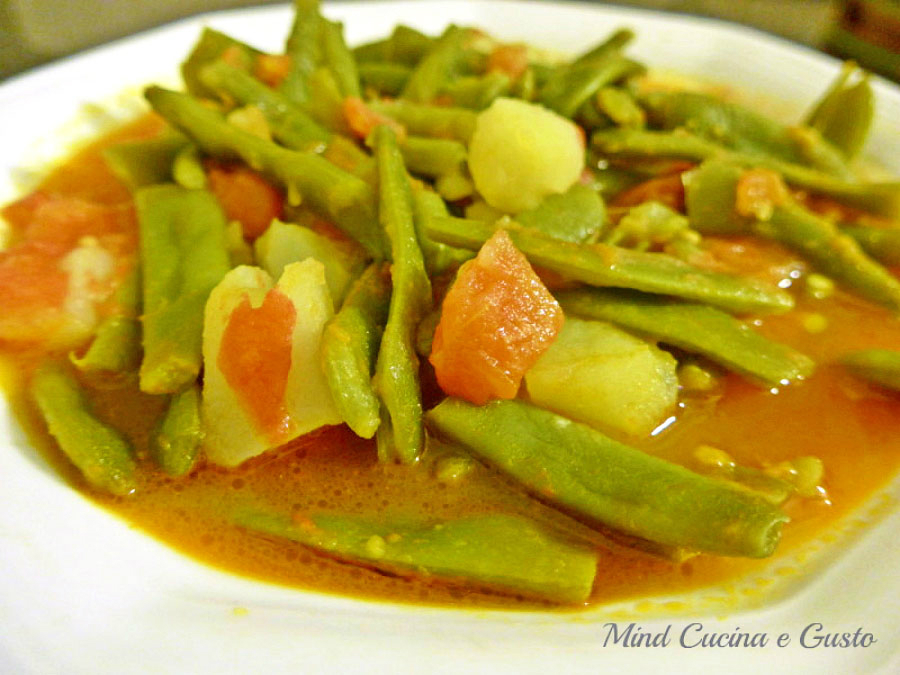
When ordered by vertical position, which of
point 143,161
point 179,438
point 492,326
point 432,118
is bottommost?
point 179,438

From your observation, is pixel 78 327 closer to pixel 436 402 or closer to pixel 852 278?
pixel 436 402

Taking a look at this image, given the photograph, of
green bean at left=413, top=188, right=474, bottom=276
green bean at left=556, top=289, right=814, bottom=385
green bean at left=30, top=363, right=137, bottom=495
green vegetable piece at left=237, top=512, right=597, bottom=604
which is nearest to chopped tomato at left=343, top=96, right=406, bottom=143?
green bean at left=413, top=188, right=474, bottom=276

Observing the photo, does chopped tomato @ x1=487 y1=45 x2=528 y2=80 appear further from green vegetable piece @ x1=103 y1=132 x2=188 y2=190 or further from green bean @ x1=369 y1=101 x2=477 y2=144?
green vegetable piece @ x1=103 y1=132 x2=188 y2=190

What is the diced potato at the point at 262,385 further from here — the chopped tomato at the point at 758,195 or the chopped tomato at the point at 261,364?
the chopped tomato at the point at 758,195

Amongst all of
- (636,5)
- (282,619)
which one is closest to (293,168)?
(282,619)

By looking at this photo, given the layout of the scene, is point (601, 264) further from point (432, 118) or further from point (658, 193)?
point (432, 118)

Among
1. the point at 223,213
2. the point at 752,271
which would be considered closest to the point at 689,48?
the point at 752,271

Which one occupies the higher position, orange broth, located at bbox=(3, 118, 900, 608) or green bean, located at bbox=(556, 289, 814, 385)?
green bean, located at bbox=(556, 289, 814, 385)

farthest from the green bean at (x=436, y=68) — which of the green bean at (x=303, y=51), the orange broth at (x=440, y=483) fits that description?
the orange broth at (x=440, y=483)
